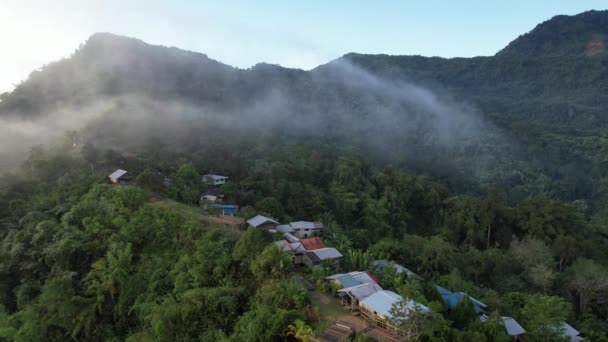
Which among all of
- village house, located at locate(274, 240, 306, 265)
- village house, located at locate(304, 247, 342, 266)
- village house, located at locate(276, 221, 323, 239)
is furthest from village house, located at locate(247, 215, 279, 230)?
village house, located at locate(304, 247, 342, 266)

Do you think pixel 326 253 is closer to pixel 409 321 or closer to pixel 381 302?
pixel 381 302

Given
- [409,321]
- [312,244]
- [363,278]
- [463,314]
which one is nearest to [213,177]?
[312,244]

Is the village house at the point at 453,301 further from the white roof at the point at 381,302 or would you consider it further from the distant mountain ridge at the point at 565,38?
the distant mountain ridge at the point at 565,38

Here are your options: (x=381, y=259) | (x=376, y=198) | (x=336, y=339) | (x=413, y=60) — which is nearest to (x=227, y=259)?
(x=336, y=339)

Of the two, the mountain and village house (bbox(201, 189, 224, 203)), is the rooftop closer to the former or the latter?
village house (bbox(201, 189, 224, 203))

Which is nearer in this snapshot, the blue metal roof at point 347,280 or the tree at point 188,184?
the blue metal roof at point 347,280

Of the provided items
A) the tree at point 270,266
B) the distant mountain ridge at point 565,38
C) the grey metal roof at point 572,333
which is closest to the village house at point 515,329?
the grey metal roof at point 572,333
